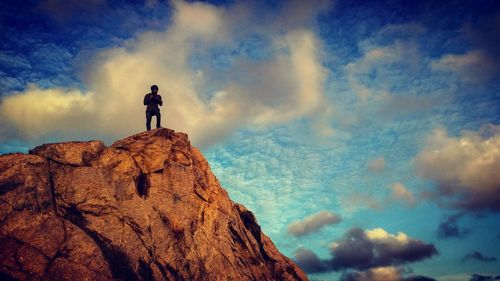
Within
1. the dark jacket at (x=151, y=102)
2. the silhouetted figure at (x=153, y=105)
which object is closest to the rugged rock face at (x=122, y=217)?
the silhouetted figure at (x=153, y=105)

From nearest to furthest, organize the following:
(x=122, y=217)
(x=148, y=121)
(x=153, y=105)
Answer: (x=122, y=217), (x=148, y=121), (x=153, y=105)

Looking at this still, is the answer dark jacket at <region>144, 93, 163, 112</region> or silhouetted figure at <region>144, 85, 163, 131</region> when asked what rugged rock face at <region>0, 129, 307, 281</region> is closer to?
silhouetted figure at <region>144, 85, 163, 131</region>

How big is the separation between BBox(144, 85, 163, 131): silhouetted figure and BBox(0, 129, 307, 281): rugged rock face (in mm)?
3421

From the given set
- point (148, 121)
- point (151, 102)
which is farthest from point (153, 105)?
point (148, 121)

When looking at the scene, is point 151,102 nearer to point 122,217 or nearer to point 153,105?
point 153,105

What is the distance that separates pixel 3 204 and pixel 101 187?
23.0 ft

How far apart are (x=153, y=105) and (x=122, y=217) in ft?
53.0

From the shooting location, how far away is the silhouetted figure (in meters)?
40.8

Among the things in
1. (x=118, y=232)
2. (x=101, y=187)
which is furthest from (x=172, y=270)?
(x=101, y=187)

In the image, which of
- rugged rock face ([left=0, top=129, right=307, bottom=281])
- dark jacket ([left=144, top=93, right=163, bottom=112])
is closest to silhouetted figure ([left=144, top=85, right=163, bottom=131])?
dark jacket ([left=144, top=93, right=163, bottom=112])

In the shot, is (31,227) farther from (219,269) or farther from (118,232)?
(219,269)

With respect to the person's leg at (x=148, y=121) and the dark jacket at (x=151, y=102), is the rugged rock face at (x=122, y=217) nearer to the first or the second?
the person's leg at (x=148, y=121)

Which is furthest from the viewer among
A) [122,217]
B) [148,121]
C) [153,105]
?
[153,105]

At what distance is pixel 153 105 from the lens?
134 ft
